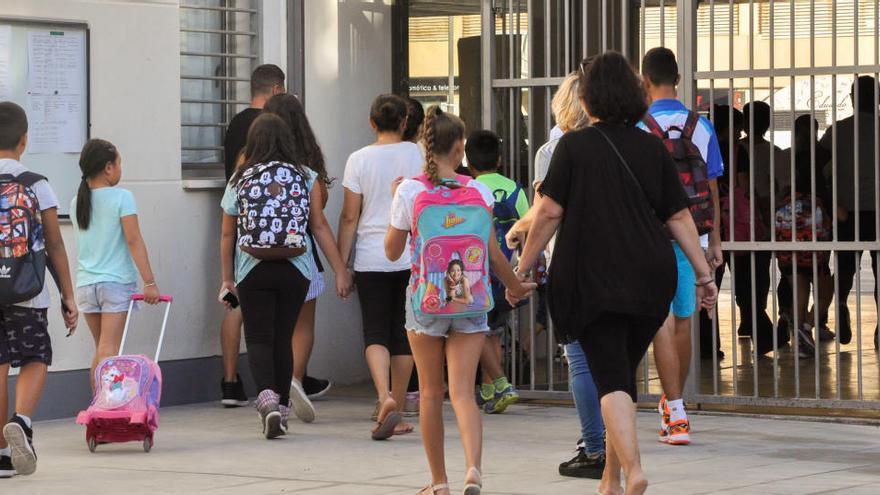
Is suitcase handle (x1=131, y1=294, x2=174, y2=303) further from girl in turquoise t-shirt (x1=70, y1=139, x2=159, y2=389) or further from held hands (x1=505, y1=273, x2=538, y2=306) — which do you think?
held hands (x1=505, y1=273, x2=538, y2=306)

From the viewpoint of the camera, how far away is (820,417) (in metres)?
→ 8.80

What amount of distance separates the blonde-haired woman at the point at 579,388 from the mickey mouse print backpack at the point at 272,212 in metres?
1.38

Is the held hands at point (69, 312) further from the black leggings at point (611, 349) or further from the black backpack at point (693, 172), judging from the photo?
the black backpack at point (693, 172)

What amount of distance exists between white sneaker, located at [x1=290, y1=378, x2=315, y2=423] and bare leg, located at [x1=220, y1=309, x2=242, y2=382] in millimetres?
849

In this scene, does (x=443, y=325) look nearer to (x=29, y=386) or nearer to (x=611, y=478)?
(x=611, y=478)

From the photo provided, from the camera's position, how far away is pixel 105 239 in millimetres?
8328

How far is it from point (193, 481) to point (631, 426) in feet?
7.00

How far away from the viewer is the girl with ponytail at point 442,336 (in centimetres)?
621

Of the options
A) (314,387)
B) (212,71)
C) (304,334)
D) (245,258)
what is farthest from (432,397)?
(212,71)

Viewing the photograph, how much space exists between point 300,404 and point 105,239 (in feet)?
4.50

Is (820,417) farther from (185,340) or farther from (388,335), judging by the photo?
(185,340)

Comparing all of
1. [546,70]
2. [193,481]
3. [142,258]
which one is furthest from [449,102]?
[193,481]

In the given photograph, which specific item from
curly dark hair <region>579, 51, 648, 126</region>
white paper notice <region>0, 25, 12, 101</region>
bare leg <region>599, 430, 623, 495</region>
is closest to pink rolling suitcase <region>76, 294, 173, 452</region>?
white paper notice <region>0, 25, 12, 101</region>

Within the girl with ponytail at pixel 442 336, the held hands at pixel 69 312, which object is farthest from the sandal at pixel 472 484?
the held hands at pixel 69 312
